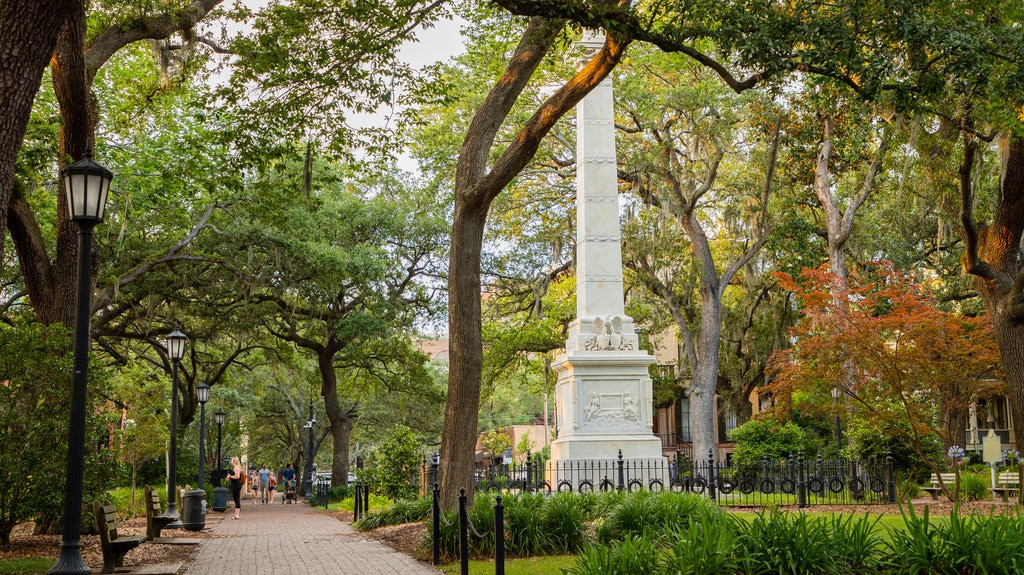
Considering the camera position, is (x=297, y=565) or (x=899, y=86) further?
(x=297, y=565)

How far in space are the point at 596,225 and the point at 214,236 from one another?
459 inches

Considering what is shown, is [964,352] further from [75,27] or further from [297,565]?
[75,27]

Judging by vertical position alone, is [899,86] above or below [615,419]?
above

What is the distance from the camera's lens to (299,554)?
14.4 metres

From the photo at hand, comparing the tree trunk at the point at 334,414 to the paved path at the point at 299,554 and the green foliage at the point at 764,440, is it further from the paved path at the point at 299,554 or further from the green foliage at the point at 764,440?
the green foliage at the point at 764,440

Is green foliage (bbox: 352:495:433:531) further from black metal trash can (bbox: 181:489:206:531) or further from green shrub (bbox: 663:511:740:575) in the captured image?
green shrub (bbox: 663:511:740:575)

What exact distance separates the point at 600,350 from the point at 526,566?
29.6ft

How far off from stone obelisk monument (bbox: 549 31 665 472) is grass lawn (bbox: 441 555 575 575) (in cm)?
751

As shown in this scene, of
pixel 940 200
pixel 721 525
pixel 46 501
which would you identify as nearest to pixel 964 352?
pixel 940 200

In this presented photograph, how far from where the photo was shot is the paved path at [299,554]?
470 inches

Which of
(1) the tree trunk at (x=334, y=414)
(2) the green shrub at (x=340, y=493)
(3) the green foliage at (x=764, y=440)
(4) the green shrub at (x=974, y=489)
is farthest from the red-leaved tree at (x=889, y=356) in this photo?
(2) the green shrub at (x=340, y=493)

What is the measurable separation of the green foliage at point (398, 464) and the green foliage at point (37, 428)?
989cm


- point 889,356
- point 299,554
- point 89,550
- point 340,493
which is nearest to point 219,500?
point 340,493

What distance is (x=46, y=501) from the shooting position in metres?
12.7
